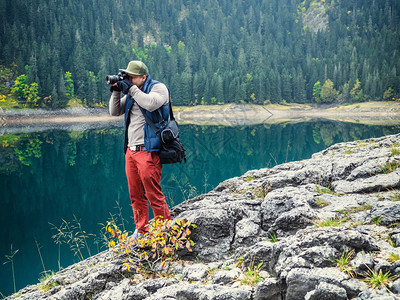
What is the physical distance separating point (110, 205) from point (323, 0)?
196930mm

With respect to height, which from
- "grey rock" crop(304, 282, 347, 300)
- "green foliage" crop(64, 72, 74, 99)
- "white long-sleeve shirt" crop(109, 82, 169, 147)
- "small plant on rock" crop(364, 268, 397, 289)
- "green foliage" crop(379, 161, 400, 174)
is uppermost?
"green foliage" crop(64, 72, 74, 99)

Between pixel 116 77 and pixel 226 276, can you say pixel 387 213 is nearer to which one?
pixel 226 276

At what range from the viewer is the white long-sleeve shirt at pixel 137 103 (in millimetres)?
4512

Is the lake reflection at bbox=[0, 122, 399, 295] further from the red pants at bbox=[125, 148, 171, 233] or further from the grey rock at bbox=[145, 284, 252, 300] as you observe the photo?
the grey rock at bbox=[145, 284, 252, 300]

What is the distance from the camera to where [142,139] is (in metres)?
4.76

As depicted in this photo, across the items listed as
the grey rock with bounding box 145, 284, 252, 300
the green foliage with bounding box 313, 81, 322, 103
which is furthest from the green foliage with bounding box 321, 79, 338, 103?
the grey rock with bounding box 145, 284, 252, 300

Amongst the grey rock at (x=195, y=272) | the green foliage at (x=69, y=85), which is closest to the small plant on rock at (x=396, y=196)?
the grey rock at (x=195, y=272)

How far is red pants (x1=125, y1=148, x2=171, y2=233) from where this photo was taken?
15.3 ft

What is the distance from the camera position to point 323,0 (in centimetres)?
17888

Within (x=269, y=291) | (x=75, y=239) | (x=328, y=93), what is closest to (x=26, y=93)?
(x=75, y=239)

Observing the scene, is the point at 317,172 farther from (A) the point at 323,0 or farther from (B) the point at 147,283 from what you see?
(A) the point at 323,0

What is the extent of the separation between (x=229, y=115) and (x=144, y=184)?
281ft

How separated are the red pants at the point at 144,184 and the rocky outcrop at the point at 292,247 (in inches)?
23.7

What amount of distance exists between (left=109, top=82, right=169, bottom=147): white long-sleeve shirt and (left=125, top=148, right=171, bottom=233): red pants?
0.78 ft
